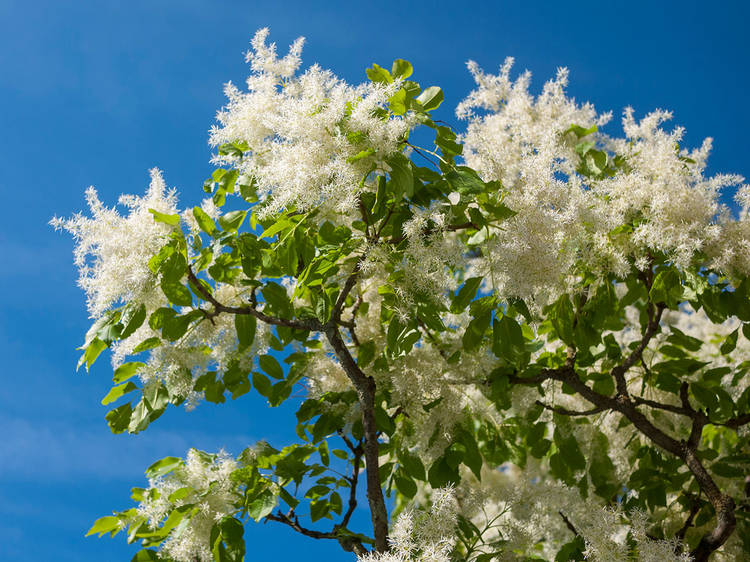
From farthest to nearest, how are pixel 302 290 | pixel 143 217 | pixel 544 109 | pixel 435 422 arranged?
pixel 544 109 → pixel 435 422 → pixel 143 217 → pixel 302 290

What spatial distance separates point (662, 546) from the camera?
2510 millimetres

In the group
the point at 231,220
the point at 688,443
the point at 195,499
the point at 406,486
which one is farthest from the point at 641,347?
the point at 195,499

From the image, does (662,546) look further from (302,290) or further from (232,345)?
(232,345)

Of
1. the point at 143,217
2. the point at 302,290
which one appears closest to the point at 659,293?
the point at 302,290

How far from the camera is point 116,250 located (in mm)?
2570

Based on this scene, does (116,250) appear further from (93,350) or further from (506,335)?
(506,335)

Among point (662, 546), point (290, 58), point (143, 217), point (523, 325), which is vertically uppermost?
point (290, 58)

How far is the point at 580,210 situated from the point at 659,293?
2.10 ft

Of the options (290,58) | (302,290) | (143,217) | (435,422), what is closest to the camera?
(302,290)

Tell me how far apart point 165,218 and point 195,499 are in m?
1.12

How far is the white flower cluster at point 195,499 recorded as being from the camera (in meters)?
2.81

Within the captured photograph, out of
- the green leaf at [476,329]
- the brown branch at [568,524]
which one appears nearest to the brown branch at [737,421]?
the brown branch at [568,524]

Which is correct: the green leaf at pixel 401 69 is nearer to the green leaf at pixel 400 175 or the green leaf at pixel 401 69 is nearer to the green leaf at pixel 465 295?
the green leaf at pixel 400 175

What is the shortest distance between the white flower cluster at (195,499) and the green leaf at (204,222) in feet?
3.05
